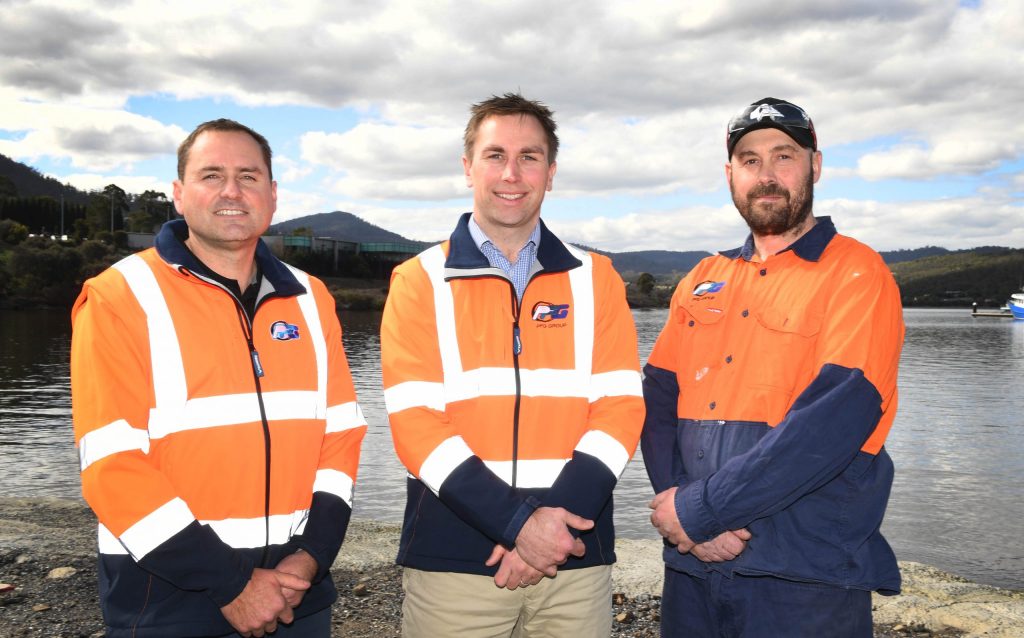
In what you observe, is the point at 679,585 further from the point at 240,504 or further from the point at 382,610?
the point at 382,610

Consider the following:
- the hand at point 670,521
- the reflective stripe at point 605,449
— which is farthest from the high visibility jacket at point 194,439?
the hand at point 670,521

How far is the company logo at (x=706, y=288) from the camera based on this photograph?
363 cm

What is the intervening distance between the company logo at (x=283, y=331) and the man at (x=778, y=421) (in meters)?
1.69

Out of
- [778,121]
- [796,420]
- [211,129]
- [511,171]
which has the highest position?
[778,121]

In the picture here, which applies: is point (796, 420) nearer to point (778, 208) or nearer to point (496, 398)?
point (778, 208)

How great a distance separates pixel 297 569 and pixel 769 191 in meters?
2.55

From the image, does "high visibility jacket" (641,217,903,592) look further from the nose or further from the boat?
the boat

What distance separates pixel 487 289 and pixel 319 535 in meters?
1.21

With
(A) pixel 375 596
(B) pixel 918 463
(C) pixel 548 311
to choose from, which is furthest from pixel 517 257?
(B) pixel 918 463

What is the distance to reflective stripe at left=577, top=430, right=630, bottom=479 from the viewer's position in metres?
3.12

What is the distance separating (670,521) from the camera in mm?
3209

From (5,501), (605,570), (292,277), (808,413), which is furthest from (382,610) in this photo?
(5,501)

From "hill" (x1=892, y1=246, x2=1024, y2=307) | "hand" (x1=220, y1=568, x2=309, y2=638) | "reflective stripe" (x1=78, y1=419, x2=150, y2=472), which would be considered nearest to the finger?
"hand" (x1=220, y1=568, x2=309, y2=638)

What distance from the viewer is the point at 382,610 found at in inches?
230
